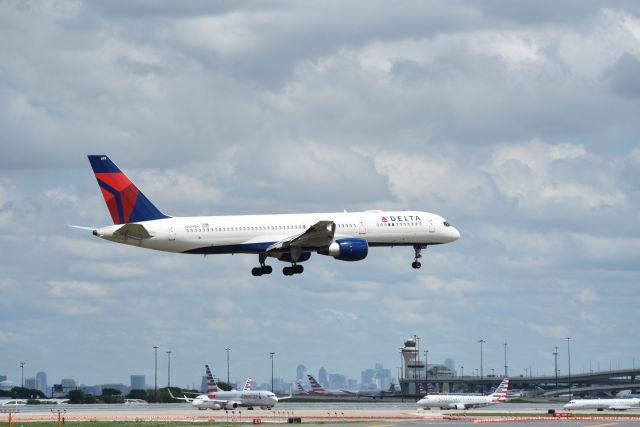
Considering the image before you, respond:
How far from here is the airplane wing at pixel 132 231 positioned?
103 metres

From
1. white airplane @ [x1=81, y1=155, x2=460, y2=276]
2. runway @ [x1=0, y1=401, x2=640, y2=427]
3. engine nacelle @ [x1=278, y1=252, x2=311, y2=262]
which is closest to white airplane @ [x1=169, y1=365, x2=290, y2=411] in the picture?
runway @ [x1=0, y1=401, x2=640, y2=427]

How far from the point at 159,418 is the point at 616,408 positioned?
62964mm

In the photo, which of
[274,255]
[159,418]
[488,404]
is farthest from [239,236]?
[488,404]

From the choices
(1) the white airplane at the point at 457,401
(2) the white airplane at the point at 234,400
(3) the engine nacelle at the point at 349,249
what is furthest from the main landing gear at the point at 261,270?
(1) the white airplane at the point at 457,401

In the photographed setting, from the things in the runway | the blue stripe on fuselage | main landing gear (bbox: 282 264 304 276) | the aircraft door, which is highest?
the aircraft door

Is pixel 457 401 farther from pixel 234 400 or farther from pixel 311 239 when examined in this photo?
pixel 311 239

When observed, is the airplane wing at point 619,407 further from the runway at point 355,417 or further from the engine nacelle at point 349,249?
the engine nacelle at point 349,249

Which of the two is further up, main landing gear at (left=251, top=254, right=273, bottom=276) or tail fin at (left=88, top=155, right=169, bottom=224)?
tail fin at (left=88, top=155, right=169, bottom=224)

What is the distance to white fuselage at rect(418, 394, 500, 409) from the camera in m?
156

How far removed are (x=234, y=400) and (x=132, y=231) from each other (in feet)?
173

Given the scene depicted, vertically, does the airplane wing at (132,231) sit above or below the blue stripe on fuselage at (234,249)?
above

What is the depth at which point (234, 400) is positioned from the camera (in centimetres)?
15200

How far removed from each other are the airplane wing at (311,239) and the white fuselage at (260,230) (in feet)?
3.30

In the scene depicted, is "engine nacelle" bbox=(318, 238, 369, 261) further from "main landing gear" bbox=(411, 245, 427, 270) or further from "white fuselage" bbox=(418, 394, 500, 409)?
"white fuselage" bbox=(418, 394, 500, 409)
